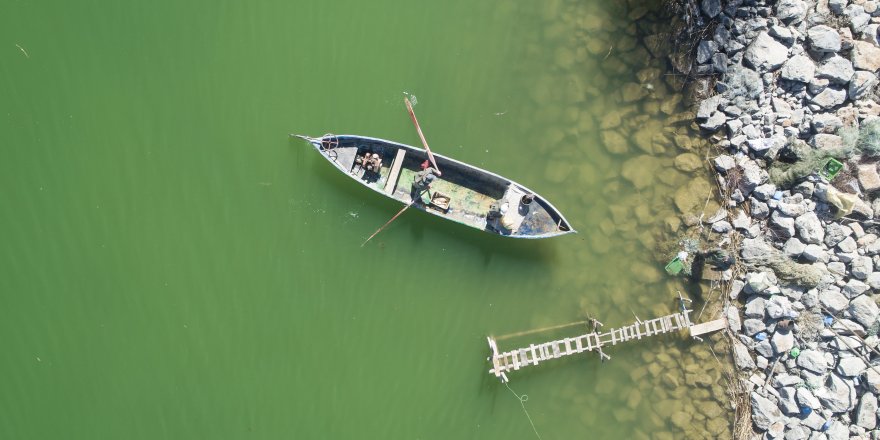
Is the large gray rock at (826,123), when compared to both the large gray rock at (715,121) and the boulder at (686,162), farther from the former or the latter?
the boulder at (686,162)

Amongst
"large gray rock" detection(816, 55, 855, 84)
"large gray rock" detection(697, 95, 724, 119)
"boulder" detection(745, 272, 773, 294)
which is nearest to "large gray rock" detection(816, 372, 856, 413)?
"boulder" detection(745, 272, 773, 294)

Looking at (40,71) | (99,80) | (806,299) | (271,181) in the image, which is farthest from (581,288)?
(40,71)

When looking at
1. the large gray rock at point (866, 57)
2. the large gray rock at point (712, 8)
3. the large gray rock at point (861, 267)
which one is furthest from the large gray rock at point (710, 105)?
the large gray rock at point (861, 267)

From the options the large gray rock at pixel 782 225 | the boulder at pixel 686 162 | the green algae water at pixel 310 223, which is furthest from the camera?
the boulder at pixel 686 162

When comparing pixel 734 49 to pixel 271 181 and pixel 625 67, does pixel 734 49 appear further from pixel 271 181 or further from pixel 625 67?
pixel 271 181

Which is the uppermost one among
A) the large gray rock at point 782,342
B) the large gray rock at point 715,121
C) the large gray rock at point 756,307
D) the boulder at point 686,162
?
the large gray rock at point 715,121

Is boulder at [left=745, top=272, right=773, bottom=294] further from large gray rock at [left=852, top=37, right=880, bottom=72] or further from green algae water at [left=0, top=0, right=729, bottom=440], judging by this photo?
large gray rock at [left=852, top=37, right=880, bottom=72]

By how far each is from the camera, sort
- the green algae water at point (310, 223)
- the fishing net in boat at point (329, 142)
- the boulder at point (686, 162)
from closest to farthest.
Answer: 1. the green algae water at point (310, 223)
2. the fishing net in boat at point (329, 142)
3. the boulder at point (686, 162)
